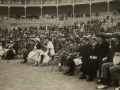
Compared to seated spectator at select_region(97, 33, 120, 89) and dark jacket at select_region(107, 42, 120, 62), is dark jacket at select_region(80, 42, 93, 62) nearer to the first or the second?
dark jacket at select_region(107, 42, 120, 62)

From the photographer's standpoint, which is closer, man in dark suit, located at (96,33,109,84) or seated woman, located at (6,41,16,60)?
man in dark suit, located at (96,33,109,84)

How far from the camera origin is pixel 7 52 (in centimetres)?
1525

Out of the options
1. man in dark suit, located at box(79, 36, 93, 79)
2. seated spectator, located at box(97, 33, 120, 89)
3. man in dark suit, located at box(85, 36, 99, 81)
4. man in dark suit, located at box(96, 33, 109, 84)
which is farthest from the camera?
man in dark suit, located at box(79, 36, 93, 79)

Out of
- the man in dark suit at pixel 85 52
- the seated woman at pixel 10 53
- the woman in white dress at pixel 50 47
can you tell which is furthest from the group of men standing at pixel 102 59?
the seated woman at pixel 10 53

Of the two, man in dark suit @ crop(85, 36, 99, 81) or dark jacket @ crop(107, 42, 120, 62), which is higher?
dark jacket @ crop(107, 42, 120, 62)

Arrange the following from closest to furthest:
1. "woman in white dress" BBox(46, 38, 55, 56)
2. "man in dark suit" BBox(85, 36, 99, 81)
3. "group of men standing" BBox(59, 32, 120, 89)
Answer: "group of men standing" BBox(59, 32, 120, 89) < "man in dark suit" BBox(85, 36, 99, 81) < "woman in white dress" BBox(46, 38, 55, 56)

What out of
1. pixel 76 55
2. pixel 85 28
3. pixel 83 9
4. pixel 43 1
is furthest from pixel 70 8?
pixel 76 55

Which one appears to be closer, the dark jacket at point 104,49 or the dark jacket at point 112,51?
the dark jacket at point 112,51

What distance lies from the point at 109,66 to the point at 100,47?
1.07m

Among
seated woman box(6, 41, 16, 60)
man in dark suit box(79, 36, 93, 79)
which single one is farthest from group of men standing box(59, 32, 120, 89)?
seated woman box(6, 41, 16, 60)

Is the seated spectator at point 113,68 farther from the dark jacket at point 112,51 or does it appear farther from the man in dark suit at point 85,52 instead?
the man in dark suit at point 85,52

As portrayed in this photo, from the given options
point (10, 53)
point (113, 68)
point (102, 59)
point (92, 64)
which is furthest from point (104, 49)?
point (10, 53)

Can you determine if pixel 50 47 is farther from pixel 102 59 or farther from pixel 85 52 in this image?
pixel 102 59

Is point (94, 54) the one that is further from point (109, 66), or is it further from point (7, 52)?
point (7, 52)
